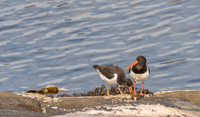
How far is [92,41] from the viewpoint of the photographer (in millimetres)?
20797

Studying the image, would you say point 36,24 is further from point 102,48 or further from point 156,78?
point 156,78

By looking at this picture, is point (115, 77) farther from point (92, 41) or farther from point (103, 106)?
point (92, 41)

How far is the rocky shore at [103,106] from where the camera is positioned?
27.0 feet

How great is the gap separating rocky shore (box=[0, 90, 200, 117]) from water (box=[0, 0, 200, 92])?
4.63 meters

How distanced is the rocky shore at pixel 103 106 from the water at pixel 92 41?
4627mm

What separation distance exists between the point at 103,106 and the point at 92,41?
1224cm

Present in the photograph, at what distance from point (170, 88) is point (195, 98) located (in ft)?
15.3

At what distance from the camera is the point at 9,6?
29.0 metres

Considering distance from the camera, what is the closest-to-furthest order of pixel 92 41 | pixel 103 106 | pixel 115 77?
pixel 103 106 → pixel 115 77 → pixel 92 41

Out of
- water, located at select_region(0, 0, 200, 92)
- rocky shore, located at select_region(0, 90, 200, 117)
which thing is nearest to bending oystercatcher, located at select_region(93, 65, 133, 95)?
rocky shore, located at select_region(0, 90, 200, 117)

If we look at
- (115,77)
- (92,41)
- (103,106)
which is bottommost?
(103,106)

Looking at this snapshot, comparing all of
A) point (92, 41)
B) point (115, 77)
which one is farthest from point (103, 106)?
point (92, 41)

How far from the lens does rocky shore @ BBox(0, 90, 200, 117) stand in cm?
822

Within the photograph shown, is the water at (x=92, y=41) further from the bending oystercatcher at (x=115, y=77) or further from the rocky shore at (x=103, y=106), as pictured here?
the rocky shore at (x=103, y=106)
